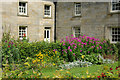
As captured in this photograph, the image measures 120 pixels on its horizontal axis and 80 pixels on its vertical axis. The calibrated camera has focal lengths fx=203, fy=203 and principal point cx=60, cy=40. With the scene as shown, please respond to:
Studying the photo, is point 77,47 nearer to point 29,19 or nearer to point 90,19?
point 90,19

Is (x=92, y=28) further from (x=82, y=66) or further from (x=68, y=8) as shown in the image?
(x=82, y=66)

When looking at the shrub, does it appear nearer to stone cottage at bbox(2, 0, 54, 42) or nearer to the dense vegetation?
the dense vegetation

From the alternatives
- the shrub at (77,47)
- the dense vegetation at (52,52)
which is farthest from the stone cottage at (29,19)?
the shrub at (77,47)

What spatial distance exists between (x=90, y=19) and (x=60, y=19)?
3.57 meters

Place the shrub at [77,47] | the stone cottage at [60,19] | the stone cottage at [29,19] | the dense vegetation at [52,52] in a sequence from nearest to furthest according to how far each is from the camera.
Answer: the dense vegetation at [52,52] < the shrub at [77,47] < the stone cottage at [60,19] < the stone cottage at [29,19]

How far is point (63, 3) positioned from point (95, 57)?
382 inches

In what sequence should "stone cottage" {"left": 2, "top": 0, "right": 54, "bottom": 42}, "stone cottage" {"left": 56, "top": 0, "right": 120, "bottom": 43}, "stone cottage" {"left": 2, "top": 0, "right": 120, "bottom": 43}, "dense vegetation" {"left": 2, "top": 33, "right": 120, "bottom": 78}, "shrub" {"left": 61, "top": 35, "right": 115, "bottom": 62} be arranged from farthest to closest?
1. "stone cottage" {"left": 2, "top": 0, "right": 54, "bottom": 42}
2. "stone cottage" {"left": 2, "top": 0, "right": 120, "bottom": 43}
3. "stone cottage" {"left": 56, "top": 0, "right": 120, "bottom": 43}
4. "shrub" {"left": 61, "top": 35, "right": 115, "bottom": 62}
5. "dense vegetation" {"left": 2, "top": 33, "right": 120, "bottom": 78}

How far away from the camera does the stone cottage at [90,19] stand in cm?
1773

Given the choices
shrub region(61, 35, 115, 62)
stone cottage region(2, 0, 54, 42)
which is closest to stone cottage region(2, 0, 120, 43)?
stone cottage region(2, 0, 54, 42)

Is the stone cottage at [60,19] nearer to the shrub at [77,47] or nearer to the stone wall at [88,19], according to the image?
the stone wall at [88,19]

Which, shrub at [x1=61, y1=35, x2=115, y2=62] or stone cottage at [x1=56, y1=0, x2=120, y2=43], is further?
stone cottage at [x1=56, y1=0, x2=120, y2=43]

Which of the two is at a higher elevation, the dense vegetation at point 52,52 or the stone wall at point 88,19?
the stone wall at point 88,19

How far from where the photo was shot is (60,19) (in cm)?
2116

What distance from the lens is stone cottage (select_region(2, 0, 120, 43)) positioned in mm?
17953
